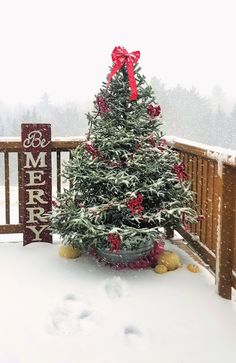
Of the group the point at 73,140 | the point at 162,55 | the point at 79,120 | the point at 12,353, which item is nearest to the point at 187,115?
the point at 79,120

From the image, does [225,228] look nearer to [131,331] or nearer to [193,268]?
[193,268]

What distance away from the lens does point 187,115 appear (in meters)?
37.9

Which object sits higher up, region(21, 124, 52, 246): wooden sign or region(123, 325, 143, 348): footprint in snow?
region(21, 124, 52, 246): wooden sign

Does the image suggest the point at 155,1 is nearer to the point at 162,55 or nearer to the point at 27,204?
the point at 162,55

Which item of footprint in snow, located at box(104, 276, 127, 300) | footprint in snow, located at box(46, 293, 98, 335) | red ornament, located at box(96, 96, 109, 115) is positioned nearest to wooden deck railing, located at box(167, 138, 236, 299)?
footprint in snow, located at box(104, 276, 127, 300)

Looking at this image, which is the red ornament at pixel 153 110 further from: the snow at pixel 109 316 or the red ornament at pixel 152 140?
the snow at pixel 109 316

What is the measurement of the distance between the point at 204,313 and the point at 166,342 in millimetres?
451

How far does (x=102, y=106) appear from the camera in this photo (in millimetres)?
3898

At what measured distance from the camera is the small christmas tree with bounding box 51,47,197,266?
363 cm

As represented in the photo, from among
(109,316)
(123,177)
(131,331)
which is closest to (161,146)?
(123,177)

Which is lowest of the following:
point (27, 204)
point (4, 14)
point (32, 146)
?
point (27, 204)

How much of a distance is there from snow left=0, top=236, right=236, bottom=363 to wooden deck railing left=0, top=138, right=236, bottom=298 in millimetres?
203

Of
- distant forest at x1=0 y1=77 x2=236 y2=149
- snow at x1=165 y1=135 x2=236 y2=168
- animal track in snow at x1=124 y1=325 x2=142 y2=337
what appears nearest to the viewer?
animal track in snow at x1=124 y1=325 x2=142 y2=337

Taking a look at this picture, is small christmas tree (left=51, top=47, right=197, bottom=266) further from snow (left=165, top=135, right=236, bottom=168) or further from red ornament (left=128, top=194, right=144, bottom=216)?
snow (left=165, top=135, right=236, bottom=168)
